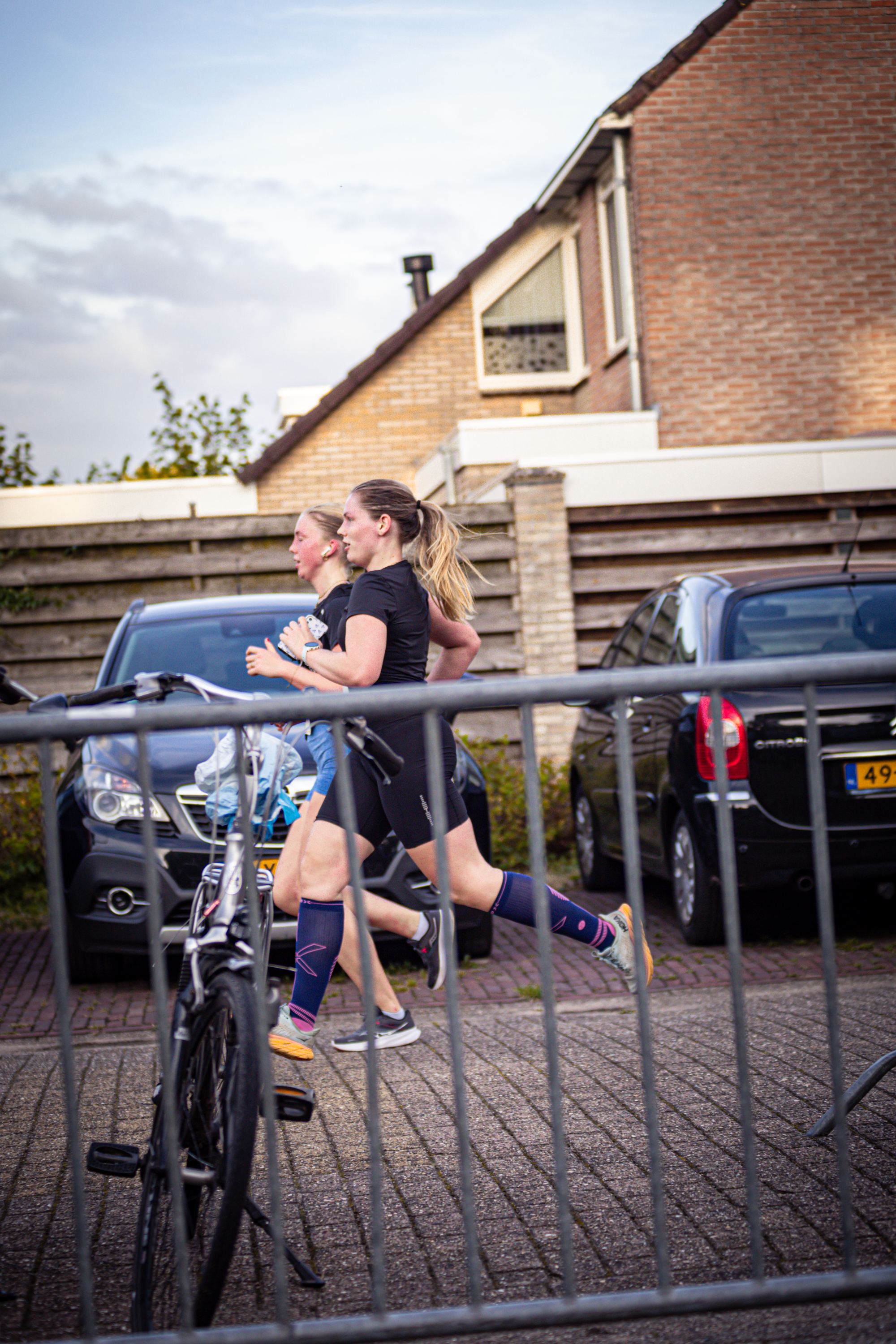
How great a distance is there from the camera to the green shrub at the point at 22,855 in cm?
848

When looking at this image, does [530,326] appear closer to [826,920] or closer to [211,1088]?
[211,1088]

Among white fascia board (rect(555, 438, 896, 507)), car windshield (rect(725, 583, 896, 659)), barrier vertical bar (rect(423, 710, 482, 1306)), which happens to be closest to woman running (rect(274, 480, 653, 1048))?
barrier vertical bar (rect(423, 710, 482, 1306))

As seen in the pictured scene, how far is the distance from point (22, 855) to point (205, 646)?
2.66m

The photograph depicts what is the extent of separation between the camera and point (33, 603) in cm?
998

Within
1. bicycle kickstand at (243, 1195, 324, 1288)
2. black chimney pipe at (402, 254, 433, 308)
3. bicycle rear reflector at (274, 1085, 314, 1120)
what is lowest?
bicycle kickstand at (243, 1195, 324, 1288)

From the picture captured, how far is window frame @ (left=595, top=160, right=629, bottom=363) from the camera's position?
1609 centimetres

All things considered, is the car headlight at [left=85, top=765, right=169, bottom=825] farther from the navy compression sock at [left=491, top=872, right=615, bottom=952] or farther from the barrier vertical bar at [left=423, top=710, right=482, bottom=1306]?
the barrier vertical bar at [left=423, top=710, right=482, bottom=1306]

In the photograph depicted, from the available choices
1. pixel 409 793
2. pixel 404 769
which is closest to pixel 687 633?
pixel 409 793

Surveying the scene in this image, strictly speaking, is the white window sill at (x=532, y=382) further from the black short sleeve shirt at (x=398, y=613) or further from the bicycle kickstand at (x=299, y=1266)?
the bicycle kickstand at (x=299, y=1266)

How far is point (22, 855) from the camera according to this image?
8938 millimetres

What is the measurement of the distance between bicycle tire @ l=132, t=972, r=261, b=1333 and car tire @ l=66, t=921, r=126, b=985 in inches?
135

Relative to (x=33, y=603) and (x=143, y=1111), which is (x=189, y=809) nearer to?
(x=143, y=1111)

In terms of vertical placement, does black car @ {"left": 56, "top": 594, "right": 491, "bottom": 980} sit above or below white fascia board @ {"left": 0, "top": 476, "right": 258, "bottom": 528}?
below

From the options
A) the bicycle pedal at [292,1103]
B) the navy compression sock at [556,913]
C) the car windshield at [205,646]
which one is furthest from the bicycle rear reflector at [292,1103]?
the car windshield at [205,646]
